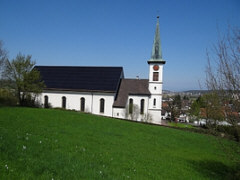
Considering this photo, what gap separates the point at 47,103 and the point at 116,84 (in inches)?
627

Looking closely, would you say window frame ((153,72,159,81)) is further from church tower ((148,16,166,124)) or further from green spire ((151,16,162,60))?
green spire ((151,16,162,60))

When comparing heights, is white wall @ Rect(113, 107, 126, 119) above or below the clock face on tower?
below

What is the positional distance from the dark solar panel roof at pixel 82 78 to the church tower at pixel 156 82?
691cm

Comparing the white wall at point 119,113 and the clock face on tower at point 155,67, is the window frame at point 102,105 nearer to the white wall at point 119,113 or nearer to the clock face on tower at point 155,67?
the white wall at point 119,113

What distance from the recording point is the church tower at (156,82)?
3062 centimetres

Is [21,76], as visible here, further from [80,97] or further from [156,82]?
[156,82]

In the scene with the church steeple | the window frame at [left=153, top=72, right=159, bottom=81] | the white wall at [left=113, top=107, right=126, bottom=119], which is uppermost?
the church steeple

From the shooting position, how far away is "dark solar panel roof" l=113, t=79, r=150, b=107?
30.2 metres

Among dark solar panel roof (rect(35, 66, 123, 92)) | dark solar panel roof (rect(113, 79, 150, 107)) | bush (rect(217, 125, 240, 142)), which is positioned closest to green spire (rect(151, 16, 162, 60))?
dark solar panel roof (rect(113, 79, 150, 107))

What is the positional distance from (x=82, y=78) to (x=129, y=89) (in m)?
10.9

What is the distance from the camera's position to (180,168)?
658cm

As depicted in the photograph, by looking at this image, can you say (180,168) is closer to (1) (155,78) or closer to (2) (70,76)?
(1) (155,78)

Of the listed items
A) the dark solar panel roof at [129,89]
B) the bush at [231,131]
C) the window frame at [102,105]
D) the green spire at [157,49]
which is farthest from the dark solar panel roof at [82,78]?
the bush at [231,131]

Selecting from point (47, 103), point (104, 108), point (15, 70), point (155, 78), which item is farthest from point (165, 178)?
point (47, 103)
